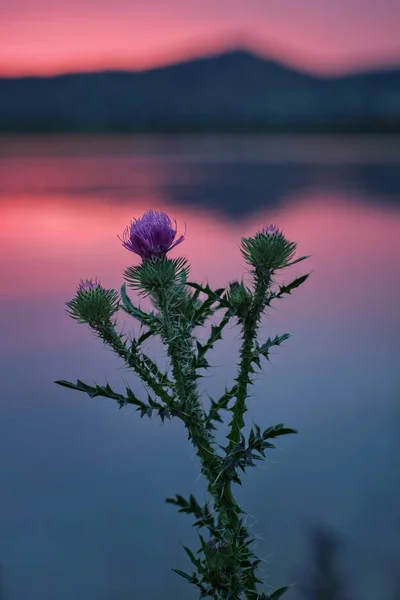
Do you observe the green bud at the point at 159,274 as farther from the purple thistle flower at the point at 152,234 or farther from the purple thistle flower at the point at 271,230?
the purple thistle flower at the point at 271,230

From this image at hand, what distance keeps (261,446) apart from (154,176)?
49.4 metres

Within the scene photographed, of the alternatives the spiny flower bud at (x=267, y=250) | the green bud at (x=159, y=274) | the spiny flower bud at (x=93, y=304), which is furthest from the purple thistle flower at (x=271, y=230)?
the spiny flower bud at (x=93, y=304)

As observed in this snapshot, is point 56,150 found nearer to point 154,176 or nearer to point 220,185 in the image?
point 154,176

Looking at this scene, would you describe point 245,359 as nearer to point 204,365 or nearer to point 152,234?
point 204,365

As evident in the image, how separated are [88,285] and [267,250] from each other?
53 centimetres

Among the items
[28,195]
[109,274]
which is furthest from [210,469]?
[28,195]

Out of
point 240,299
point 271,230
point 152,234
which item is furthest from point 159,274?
point 271,230

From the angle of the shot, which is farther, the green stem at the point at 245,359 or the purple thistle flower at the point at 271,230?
the purple thistle flower at the point at 271,230

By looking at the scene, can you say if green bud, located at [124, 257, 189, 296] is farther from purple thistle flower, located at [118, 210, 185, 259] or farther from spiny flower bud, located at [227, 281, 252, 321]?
spiny flower bud, located at [227, 281, 252, 321]

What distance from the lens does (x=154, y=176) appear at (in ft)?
165

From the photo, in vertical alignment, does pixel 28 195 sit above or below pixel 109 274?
above

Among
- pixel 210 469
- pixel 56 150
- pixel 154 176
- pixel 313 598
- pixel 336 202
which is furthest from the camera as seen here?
pixel 56 150

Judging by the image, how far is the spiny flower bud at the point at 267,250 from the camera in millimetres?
2051

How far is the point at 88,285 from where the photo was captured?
2230mm
